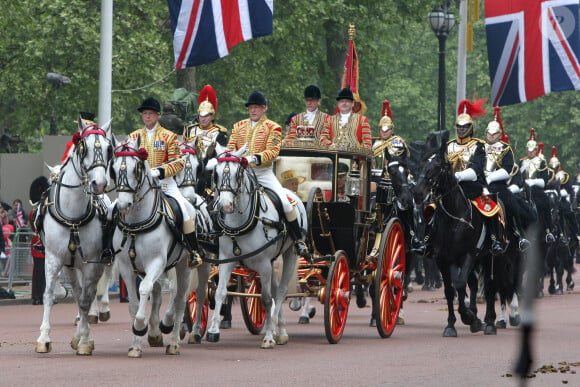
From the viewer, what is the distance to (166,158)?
12.1 metres

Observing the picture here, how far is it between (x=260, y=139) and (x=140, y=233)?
213 centimetres

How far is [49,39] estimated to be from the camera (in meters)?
31.6

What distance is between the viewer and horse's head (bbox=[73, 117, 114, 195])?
35.7ft

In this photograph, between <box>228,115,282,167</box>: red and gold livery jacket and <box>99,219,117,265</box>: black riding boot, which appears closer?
<box>99,219,117,265</box>: black riding boot

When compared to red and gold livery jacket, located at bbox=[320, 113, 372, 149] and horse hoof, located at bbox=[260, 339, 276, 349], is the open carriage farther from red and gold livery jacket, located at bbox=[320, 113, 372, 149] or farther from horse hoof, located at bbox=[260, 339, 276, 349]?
horse hoof, located at bbox=[260, 339, 276, 349]

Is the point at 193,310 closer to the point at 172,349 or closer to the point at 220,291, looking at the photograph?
the point at 220,291

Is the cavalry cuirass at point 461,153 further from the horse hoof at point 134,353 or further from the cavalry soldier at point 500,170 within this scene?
the horse hoof at point 134,353

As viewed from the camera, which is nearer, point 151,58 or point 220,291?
point 220,291

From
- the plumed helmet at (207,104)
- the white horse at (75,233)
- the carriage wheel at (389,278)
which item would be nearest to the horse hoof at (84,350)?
the white horse at (75,233)

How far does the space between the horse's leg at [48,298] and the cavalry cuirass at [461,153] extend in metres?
5.56

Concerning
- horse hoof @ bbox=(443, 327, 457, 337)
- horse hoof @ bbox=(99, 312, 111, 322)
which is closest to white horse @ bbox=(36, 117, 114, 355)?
horse hoof @ bbox=(99, 312, 111, 322)

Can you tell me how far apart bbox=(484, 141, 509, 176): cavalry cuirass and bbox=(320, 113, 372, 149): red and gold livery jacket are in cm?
245

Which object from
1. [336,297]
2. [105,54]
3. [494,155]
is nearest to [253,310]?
[336,297]

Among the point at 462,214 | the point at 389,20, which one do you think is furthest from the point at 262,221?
the point at 389,20
